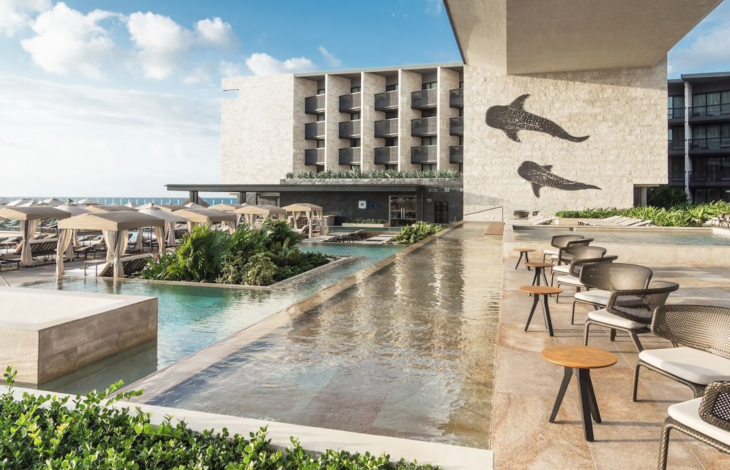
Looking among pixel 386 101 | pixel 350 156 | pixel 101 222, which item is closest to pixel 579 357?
pixel 101 222

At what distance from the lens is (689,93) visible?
145 feet

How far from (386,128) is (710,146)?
28.5 meters

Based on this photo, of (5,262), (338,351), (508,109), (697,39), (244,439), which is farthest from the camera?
(697,39)

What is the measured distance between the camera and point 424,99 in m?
41.2

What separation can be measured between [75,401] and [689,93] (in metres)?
52.7

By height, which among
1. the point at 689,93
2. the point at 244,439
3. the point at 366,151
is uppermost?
A: the point at 689,93

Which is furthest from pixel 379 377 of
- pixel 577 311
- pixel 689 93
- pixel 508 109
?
pixel 689 93

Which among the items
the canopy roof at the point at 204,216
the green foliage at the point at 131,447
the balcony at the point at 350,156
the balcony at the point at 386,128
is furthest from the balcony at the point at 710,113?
the green foliage at the point at 131,447

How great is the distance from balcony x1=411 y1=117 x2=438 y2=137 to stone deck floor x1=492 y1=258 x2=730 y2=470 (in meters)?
36.3

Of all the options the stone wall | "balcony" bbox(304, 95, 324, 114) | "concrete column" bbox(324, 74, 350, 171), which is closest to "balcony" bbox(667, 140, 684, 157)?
the stone wall

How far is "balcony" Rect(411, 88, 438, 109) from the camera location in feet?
134

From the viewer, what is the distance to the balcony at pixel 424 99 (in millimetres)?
40781

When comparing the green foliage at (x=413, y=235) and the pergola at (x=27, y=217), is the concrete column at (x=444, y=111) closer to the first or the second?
the green foliage at (x=413, y=235)

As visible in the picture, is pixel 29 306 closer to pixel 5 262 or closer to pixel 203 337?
pixel 203 337
